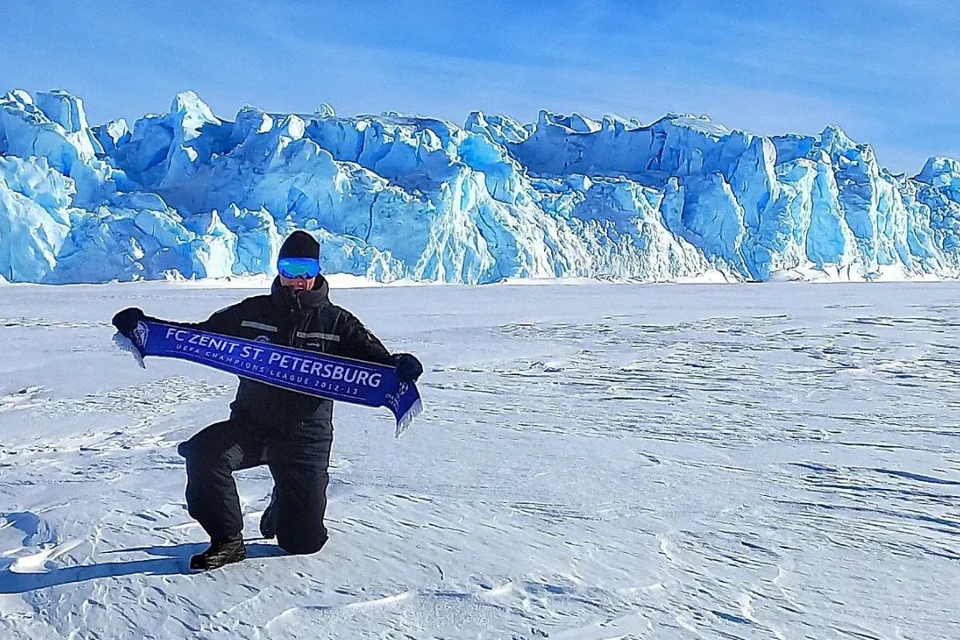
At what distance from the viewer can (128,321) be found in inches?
79.7

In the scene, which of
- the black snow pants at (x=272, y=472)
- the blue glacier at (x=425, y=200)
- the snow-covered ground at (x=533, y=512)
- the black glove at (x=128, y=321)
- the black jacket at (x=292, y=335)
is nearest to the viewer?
the snow-covered ground at (x=533, y=512)

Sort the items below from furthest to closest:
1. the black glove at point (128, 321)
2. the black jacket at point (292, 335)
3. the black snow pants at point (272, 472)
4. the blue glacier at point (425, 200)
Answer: the blue glacier at point (425, 200) < the black glove at point (128, 321) < the black jacket at point (292, 335) < the black snow pants at point (272, 472)

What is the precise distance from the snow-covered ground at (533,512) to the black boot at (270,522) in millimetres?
64

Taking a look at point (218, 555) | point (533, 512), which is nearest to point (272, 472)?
point (218, 555)

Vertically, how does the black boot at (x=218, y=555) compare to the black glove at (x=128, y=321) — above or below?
below

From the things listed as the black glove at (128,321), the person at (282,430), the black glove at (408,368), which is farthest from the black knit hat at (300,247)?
the black glove at (128,321)

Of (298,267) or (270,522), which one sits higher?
(298,267)

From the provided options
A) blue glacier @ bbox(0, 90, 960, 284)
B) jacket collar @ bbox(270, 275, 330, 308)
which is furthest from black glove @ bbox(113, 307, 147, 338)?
blue glacier @ bbox(0, 90, 960, 284)

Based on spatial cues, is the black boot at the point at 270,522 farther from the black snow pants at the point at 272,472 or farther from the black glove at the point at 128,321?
the black glove at the point at 128,321

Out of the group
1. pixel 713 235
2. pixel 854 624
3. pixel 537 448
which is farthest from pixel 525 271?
pixel 854 624

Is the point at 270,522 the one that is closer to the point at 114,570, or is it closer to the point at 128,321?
the point at 114,570

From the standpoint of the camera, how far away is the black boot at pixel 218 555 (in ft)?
5.90

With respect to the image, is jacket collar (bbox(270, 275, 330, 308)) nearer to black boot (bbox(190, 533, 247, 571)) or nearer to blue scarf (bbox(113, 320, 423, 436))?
blue scarf (bbox(113, 320, 423, 436))

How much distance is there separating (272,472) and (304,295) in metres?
0.42
